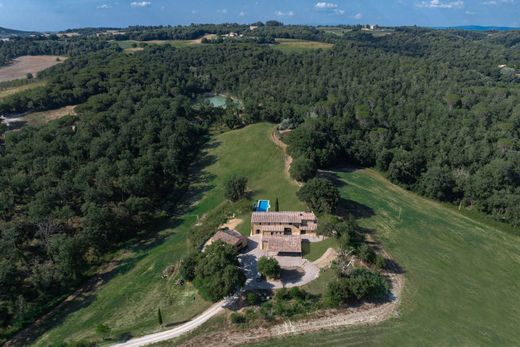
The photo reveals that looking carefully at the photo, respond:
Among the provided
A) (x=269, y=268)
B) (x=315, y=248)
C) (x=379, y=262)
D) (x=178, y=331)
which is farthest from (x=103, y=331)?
(x=379, y=262)

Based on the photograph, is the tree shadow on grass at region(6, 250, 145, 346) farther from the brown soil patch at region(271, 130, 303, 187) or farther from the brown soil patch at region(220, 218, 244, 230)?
the brown soil patch at region(271, 130, 303, 187)

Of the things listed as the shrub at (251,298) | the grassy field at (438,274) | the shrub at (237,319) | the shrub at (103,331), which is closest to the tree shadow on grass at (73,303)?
the shrub at (103,331)

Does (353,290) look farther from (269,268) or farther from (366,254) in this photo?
(269,268)

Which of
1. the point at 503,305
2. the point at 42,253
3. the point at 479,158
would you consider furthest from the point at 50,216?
the point at 479,158

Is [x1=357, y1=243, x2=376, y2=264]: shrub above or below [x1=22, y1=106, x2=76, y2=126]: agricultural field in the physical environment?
below

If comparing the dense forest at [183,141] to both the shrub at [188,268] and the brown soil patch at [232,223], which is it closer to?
the shrub at [188,268]

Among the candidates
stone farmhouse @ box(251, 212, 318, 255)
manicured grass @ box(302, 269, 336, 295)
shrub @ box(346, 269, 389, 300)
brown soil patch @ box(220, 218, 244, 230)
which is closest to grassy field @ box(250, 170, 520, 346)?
shrub @ box(346, 269, 389, 300)
